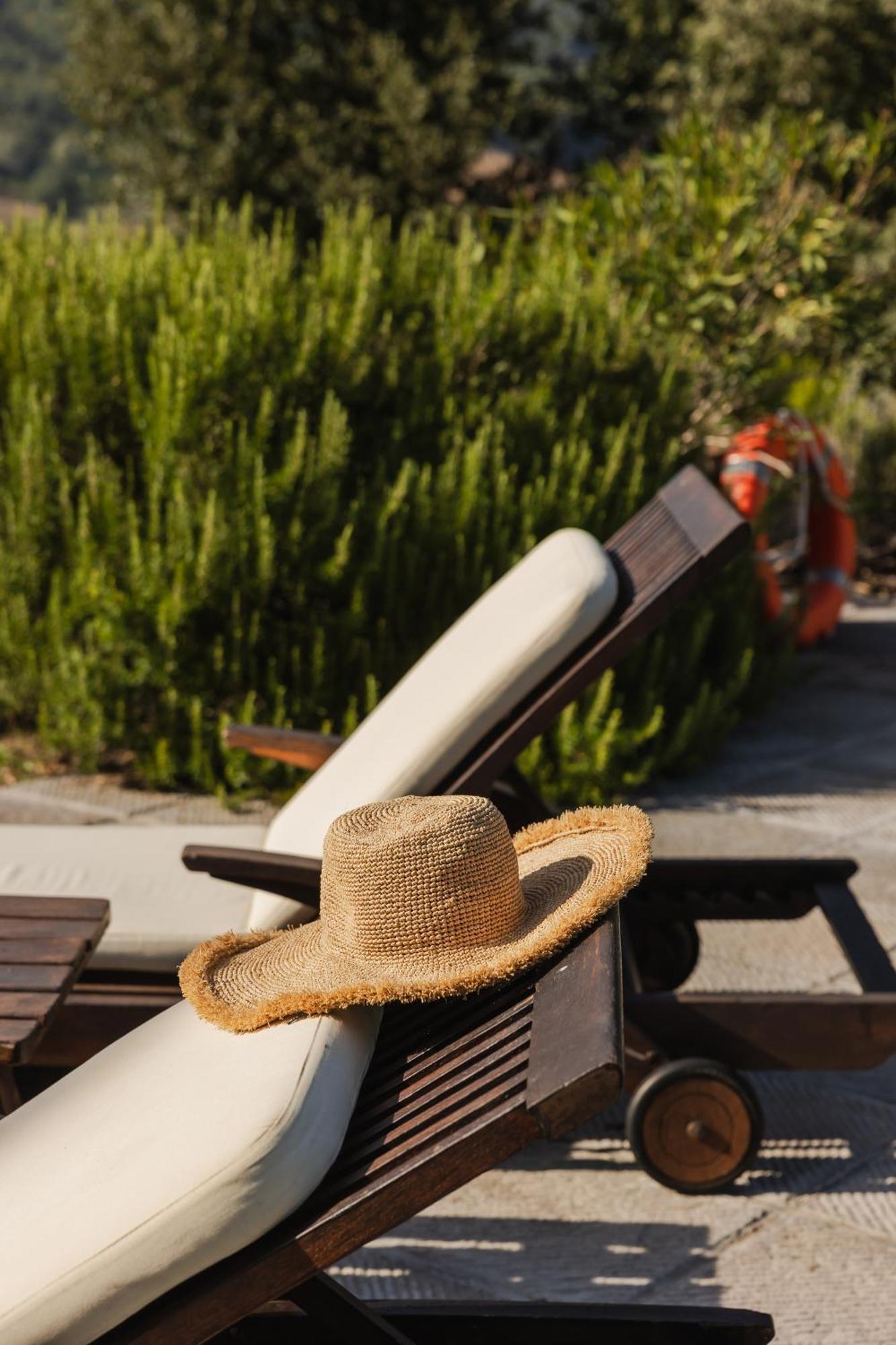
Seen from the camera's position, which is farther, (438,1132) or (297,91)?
(297,91)

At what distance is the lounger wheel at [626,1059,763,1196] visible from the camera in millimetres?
2807

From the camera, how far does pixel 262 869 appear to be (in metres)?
2.66

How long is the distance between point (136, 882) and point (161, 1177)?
5.07 ft

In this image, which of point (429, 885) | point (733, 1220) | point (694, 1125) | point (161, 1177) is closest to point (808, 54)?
point (694, 1125)

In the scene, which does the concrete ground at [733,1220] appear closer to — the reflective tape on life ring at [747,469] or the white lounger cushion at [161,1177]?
the white lounger cushion at [161,1177]

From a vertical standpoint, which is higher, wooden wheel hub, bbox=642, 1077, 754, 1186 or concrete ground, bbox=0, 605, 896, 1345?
wooden wheel hub, bbox=642, 1077, 754, 1186

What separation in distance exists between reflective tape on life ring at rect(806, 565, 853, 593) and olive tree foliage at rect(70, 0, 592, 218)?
11.8m

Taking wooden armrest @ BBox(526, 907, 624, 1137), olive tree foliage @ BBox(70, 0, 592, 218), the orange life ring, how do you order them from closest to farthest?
1. wooden armrest @ BBox(526, 907, 624, 1137)
2. the orange life ring
3. olive tree foliage @ BBox(70, 0, 592, 218)

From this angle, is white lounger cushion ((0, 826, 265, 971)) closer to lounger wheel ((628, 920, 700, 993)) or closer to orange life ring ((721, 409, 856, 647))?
lounger wheel ((628, 920, 700, 993))

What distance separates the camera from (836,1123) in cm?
319

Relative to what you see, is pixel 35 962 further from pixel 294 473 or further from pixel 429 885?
pixel 294 473

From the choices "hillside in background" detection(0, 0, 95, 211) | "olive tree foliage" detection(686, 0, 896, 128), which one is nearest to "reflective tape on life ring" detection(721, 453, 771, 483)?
"olive tree foliage" detection(686, 0, 896, 128)

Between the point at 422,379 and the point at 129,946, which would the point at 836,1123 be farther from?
the point at 422,379

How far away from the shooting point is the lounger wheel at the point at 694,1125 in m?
2.81
